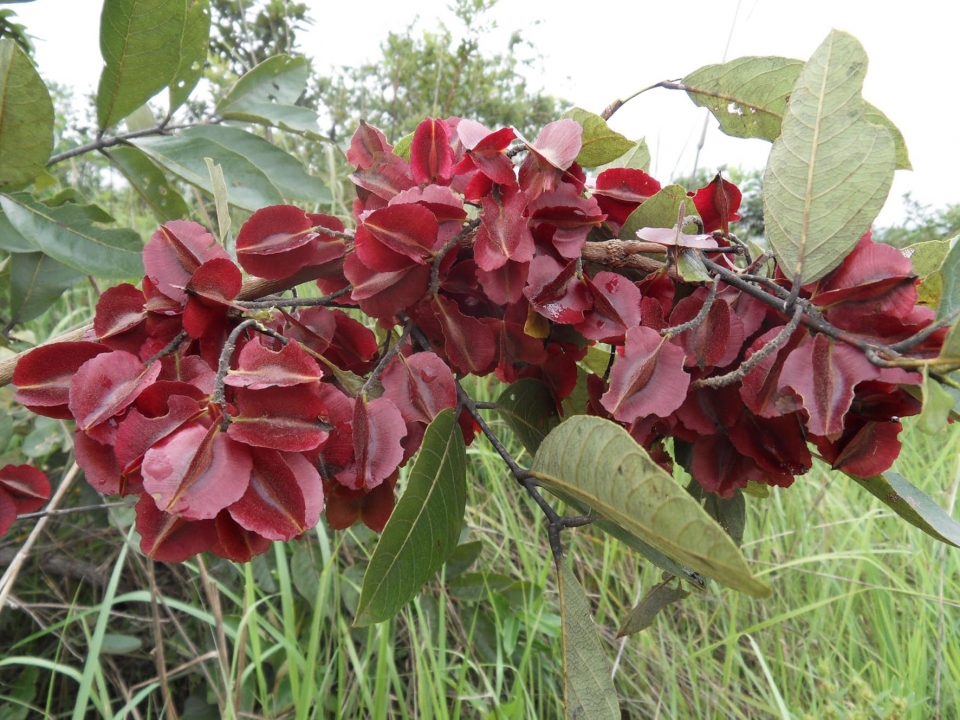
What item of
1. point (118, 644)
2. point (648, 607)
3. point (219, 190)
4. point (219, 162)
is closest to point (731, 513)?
point (648, 607)

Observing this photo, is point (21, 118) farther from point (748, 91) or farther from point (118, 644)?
point (118, 644)

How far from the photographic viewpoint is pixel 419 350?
0.48 m

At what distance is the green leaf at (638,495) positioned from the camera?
0.89 ft

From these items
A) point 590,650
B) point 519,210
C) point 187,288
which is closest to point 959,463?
point 590,650

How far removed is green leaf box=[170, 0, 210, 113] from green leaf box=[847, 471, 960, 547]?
782mm

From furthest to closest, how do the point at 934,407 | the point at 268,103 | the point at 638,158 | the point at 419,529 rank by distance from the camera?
the point at 268,103 → the point at 638,158 → the point at 419,529 → the point at 934,407

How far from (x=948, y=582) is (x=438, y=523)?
135 centimetres

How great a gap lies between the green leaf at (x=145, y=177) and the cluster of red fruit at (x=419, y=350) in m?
0.40

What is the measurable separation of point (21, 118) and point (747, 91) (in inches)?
25.1

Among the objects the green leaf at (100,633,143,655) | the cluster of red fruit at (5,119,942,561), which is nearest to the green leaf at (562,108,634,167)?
the cluster of red fruit at (5,119,942,561)

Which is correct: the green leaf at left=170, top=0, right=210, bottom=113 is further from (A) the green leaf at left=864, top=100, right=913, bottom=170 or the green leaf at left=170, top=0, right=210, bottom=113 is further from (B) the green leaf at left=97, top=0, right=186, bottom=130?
(A) the green leaf at left=864, top=100, right=913, bottom=170

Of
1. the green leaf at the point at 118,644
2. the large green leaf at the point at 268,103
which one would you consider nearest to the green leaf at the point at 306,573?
the green leaf at the point at 118,644

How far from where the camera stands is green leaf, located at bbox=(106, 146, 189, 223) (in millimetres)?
759

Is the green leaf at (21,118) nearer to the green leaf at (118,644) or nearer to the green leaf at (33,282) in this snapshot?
the green leaf at (33,282)
